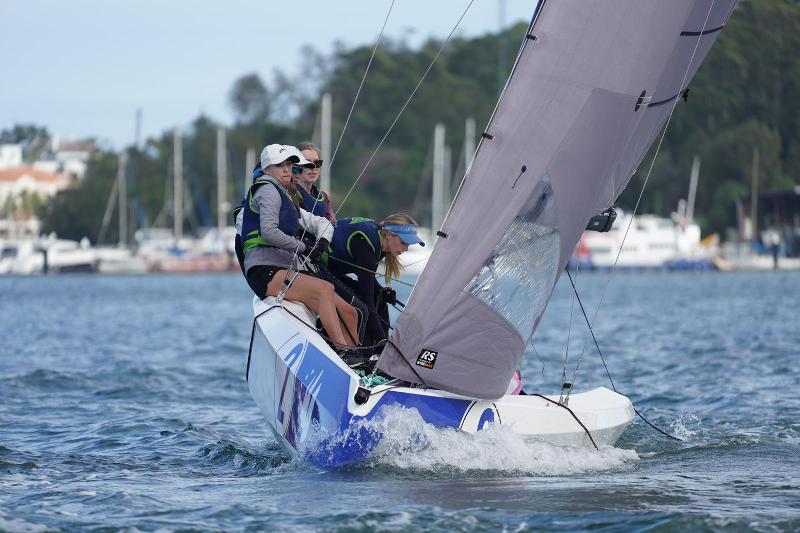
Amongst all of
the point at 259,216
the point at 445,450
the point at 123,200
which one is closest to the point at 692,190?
the point at 123,200

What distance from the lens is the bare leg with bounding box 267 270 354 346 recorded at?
772 cm

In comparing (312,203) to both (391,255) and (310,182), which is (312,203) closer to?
(310,182)

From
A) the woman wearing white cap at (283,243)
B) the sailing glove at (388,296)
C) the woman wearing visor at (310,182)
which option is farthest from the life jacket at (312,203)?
the sailing glove at (388,296)

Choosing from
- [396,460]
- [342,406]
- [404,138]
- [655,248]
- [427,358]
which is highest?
[404,138]

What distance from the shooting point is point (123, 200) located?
229ft

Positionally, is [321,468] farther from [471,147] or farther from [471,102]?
[471,102]

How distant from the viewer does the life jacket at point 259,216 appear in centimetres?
784

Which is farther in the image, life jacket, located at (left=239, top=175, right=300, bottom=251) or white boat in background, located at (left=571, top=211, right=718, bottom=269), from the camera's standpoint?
white boat in background, located at (left=571, top=211, right=718, bottom=269)

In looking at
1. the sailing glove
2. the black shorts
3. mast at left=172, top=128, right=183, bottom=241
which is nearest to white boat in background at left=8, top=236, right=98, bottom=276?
mast at left=172, top=128, right=183, bottom=241

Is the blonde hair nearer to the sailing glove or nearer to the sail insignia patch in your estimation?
the sailing glove

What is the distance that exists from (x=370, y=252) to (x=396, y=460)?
1505mm

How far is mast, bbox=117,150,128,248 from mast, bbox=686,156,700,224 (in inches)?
1123

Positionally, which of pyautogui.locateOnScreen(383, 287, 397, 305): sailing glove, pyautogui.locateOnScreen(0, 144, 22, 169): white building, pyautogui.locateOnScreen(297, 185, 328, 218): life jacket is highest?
pyautogui.locateOnScreen(0, 144, 22, 169): white building

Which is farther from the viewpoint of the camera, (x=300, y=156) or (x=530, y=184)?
(x=300, y=156)
